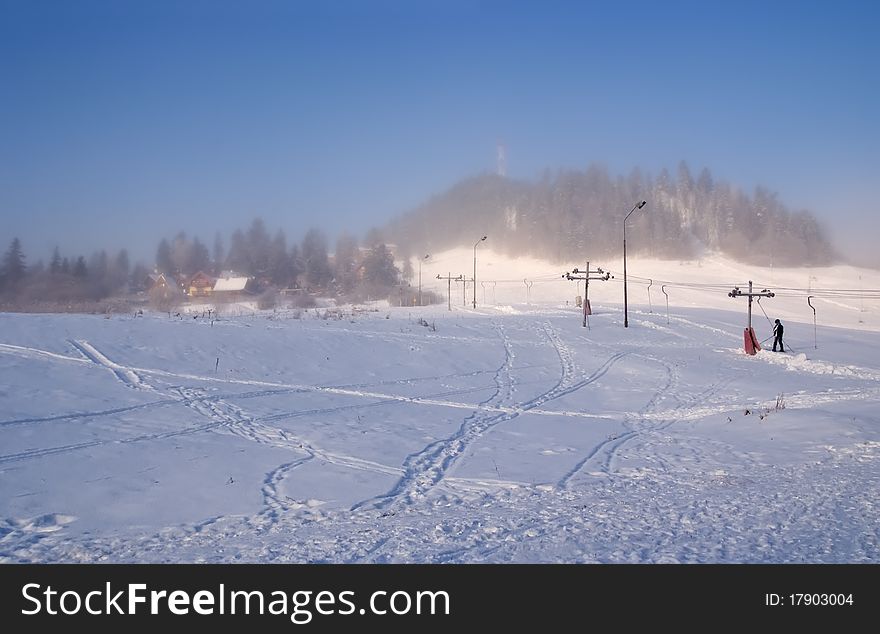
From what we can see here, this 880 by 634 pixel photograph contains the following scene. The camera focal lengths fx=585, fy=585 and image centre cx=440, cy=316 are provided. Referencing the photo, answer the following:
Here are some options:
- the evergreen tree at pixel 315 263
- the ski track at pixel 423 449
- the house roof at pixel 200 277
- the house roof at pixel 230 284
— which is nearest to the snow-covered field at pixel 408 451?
the ski track at pixel 423 449

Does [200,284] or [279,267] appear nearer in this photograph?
[200,284]

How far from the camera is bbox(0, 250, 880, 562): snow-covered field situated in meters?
6.00

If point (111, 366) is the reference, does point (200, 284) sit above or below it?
above

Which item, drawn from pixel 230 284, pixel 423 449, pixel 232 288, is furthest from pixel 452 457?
pixel 230 284

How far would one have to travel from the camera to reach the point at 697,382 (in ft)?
69.5

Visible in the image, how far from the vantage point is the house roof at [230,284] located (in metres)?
66.1

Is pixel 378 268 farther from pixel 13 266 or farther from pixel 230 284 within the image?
pixel 13 266

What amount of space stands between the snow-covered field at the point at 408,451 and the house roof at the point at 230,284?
43.3 meters

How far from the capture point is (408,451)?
10797 millimetres

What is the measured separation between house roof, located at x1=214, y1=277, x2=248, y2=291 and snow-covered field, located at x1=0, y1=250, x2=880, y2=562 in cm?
4330

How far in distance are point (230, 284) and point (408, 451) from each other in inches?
2425
